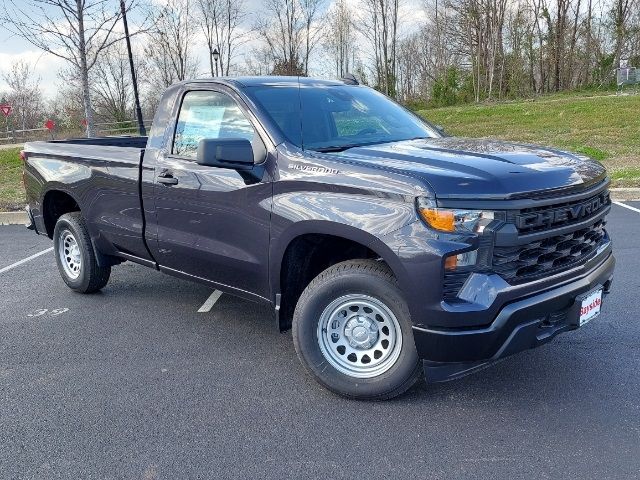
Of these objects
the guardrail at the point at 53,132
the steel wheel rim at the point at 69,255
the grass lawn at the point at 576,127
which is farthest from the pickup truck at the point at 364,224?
the guardrail at the point at 53,132

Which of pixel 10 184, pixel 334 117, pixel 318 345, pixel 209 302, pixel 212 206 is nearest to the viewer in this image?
pixel 318 345

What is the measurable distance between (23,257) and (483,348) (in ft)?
20.7

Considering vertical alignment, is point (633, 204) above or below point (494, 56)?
below

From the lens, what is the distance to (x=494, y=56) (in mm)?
38375

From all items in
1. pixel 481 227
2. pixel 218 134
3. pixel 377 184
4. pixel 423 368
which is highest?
pixel 218 134

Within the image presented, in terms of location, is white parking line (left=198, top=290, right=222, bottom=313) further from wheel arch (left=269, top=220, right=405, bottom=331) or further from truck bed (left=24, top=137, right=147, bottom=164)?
wheel arch (left=269, top=220, right=405, bottom=331)

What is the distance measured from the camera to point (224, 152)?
3498 millimetres

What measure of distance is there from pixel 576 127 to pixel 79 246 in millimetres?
17591

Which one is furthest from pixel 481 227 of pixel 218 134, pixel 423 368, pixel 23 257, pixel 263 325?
pixel 23 257

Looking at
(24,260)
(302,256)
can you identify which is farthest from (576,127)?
(302,256)

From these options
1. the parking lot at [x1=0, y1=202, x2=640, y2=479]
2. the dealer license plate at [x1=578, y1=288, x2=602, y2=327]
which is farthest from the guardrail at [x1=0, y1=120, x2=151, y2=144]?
the dealer license plate at [x1=578, y1=288, x2=602, y2=327]

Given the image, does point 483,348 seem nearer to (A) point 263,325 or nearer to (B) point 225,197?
(B) point 225,197

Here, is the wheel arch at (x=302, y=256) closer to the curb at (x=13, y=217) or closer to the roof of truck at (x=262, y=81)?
the roof of truck at (x=262, y=81)

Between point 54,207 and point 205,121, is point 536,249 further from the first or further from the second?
point 54,207
